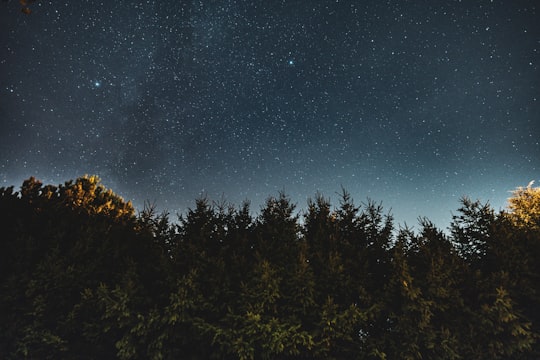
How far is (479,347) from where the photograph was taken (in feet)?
26.4

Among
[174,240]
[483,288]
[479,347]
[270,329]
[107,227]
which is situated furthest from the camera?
[107,227]

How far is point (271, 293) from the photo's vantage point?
26.8 feet

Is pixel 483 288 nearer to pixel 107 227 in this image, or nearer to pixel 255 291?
pixel 255 291

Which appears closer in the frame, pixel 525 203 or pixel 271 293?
pixel 271 293

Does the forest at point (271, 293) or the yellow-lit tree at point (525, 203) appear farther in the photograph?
the yellow-lit tree at point (525, 203)

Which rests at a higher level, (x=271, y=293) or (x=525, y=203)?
(x=525, y=203)

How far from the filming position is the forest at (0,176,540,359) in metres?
7.83

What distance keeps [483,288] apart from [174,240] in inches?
392

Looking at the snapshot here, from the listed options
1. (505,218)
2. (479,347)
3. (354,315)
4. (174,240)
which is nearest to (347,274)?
(354,315)

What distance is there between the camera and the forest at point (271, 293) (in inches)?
308

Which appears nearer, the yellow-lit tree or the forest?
the forest

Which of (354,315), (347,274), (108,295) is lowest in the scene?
(354,315)

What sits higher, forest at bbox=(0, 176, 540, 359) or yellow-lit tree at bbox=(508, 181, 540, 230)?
yellow-lit tree at bbox=(508, 181, 540, 230)

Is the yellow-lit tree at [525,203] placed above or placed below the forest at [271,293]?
above
